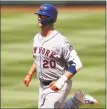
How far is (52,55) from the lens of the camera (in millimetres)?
8078

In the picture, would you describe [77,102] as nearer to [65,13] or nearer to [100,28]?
[100,28]

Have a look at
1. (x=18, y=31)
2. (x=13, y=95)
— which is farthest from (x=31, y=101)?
(x=18, y=31)

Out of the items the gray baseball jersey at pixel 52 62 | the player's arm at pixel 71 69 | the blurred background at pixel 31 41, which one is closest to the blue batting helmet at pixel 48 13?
the gray baseball jersey at pixel 52 62

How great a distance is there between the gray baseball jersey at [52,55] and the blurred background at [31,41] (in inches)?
143

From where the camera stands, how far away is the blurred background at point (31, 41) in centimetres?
1300

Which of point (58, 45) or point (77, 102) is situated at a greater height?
point (58, 45)

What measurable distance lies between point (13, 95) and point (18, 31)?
883 centimetres

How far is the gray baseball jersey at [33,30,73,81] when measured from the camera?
801 centimetres

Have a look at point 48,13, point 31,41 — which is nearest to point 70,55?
point 48,13

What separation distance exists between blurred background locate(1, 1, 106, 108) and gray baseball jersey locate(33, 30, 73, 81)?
11.9 ft

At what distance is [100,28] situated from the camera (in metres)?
21.4

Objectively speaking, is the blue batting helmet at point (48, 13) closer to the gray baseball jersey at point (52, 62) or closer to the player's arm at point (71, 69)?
the gray baseball jersey at point (52, 62)

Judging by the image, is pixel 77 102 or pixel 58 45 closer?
pixel 58 45

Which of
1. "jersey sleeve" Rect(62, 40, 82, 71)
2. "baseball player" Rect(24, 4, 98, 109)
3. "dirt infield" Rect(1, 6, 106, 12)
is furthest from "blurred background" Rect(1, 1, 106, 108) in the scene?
"jersey sleeve" Rect(62, 40, 82, 71)
